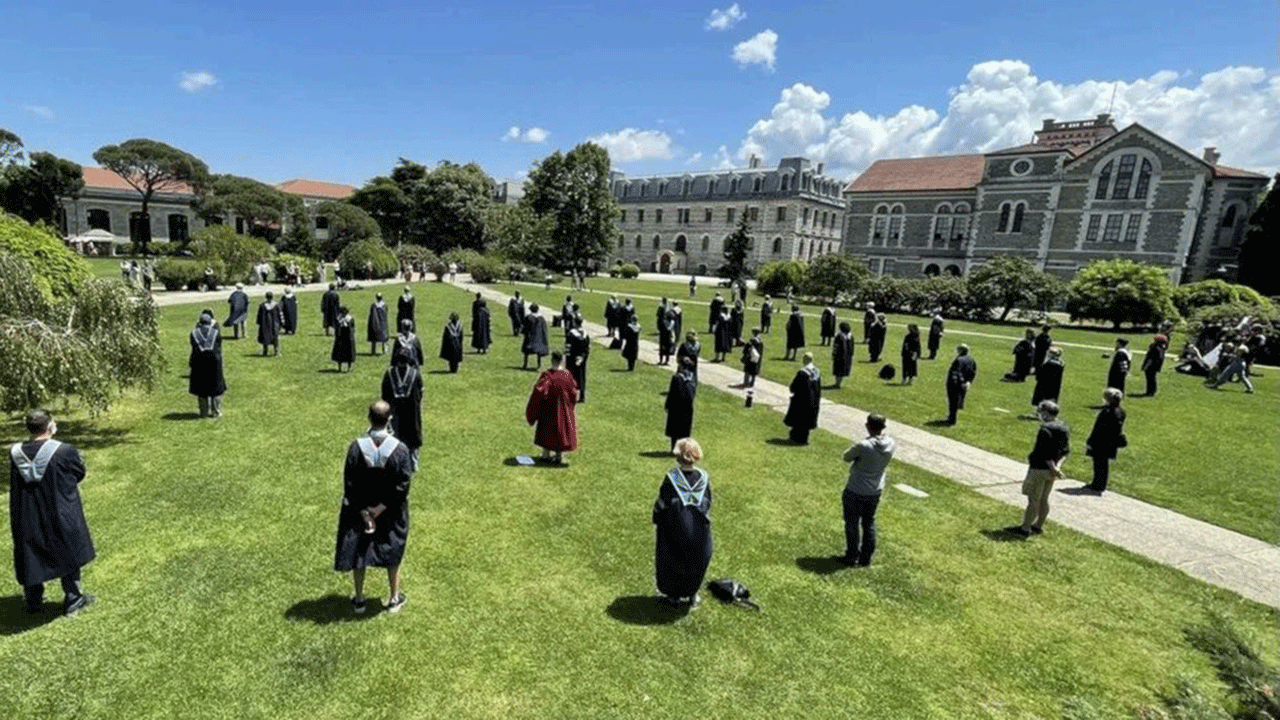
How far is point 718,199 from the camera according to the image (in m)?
81.1

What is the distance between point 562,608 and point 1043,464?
19.5ft

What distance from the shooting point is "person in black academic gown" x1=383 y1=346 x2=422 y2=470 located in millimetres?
9297

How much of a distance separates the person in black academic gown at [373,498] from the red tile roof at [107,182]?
7864cm

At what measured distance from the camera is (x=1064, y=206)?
162ft

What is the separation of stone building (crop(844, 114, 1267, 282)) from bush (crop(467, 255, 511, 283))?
112 ft

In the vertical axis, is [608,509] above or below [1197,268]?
below

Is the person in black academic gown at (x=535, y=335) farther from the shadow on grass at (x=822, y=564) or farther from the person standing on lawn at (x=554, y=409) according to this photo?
the shadow on grass at (x=822, y=564)

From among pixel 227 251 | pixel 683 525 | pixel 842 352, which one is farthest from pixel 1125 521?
pixel 227 251

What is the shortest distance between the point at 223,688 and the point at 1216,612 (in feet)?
21.1

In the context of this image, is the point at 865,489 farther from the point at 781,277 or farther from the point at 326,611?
the point at 781,277

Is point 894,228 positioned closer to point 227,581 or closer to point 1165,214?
point 1165,214

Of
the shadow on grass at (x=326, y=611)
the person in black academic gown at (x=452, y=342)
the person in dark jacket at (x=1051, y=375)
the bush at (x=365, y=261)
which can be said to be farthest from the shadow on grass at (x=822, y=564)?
the bush at (x=365, y=261)

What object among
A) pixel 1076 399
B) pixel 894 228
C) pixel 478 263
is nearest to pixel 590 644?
pixel 1076 399

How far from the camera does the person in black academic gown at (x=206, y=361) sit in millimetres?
11234
